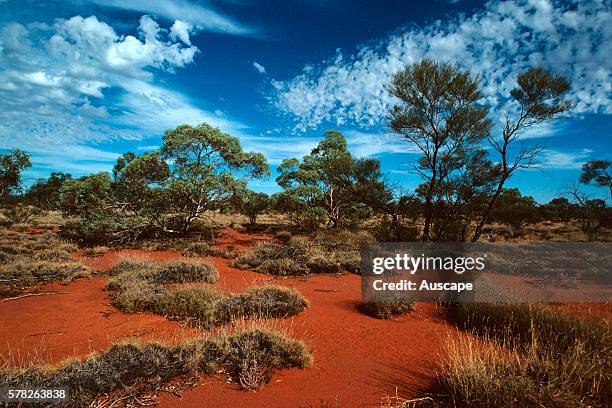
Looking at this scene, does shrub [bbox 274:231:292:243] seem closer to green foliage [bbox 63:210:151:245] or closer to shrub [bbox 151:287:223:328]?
green foliage [bbox 63:210:151:245]

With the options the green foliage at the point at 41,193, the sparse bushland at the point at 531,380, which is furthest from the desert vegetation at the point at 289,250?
the green foliage at the point at 41,193

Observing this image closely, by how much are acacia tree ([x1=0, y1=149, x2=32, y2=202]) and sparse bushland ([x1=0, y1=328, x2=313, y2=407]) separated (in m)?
22.7

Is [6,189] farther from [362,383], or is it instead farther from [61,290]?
[362,383]

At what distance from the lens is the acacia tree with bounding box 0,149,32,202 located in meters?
20.6

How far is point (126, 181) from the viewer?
1806 centimetres

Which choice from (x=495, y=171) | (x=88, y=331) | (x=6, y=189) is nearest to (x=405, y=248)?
(x=495, y=171)

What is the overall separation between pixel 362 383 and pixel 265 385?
1.42m

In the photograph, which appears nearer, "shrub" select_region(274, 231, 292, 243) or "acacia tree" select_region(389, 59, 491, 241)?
"acacia tree" select_region(389, 59, 491, 241)

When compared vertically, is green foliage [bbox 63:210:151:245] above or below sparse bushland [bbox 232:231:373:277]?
above

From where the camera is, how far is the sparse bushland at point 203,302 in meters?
7.25

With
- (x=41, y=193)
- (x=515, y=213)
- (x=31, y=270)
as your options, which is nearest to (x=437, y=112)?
(x=31, y=270)

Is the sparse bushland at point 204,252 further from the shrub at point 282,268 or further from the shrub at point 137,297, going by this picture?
the shrub at point 137,297

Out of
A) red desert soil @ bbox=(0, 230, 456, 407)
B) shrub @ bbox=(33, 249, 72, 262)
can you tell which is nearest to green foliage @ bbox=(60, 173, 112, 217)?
shrub @ bbox=(33, 249, 72, 262)

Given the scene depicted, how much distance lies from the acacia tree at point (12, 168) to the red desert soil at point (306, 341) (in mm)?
16856
